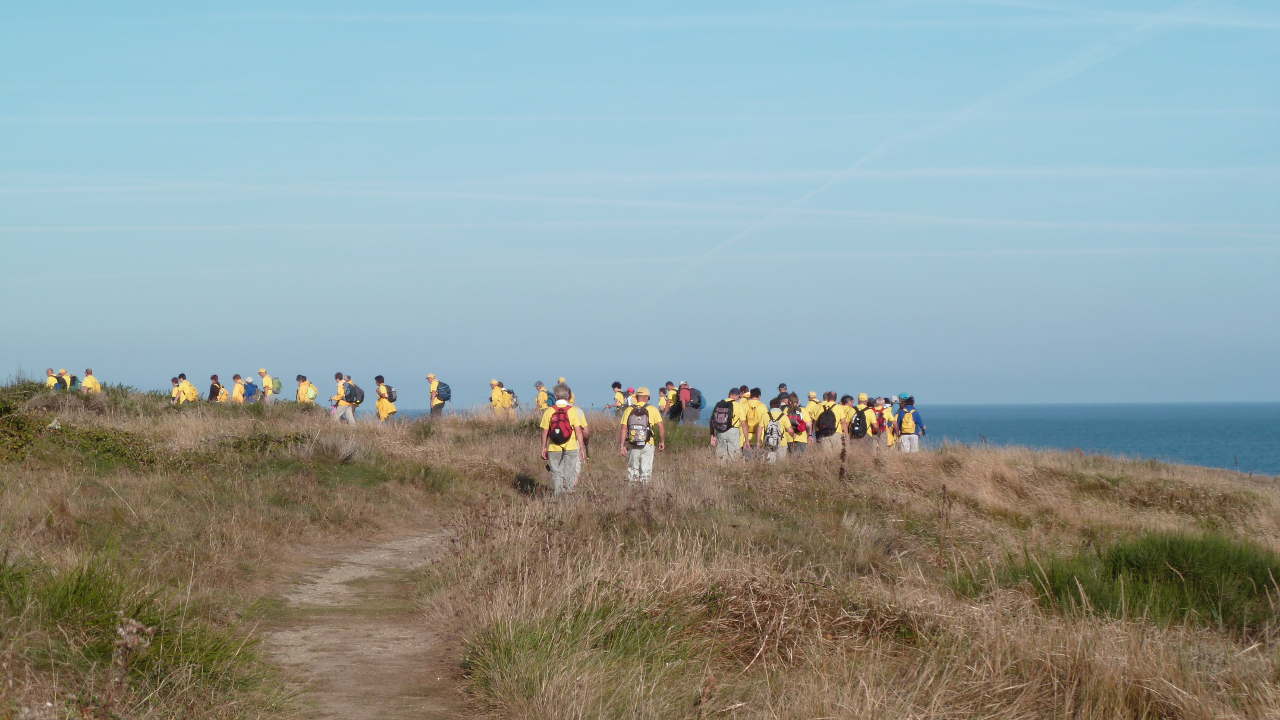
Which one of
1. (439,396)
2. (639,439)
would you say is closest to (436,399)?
(439,396)

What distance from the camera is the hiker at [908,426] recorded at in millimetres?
25656

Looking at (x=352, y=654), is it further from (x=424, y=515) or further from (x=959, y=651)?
(x=424, y=515)

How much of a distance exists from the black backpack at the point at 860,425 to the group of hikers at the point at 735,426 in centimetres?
2

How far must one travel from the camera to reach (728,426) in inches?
824

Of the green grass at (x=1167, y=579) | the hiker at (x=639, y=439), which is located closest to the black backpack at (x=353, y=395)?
the hiker at (x=639, y=439)

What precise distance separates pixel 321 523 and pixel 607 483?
3857 mm

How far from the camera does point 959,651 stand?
739 cm

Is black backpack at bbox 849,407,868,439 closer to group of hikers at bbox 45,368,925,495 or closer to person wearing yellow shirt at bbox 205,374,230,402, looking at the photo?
group of hikers at bbox 45,368,925,495

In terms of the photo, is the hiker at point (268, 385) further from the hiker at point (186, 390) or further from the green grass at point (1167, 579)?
the green grass at point (1167, 579)

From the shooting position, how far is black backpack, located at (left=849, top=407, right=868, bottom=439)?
2619 cm

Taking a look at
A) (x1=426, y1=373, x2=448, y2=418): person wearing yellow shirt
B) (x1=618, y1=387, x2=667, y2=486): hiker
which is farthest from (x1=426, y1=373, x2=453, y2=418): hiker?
(x1=618, y1=387, x2=667, y2=486): hiker

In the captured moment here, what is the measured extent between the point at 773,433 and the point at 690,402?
9913mm

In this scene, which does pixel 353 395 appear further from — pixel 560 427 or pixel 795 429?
pixel 560 427

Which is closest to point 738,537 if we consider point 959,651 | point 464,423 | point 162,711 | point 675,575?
point 675,575
